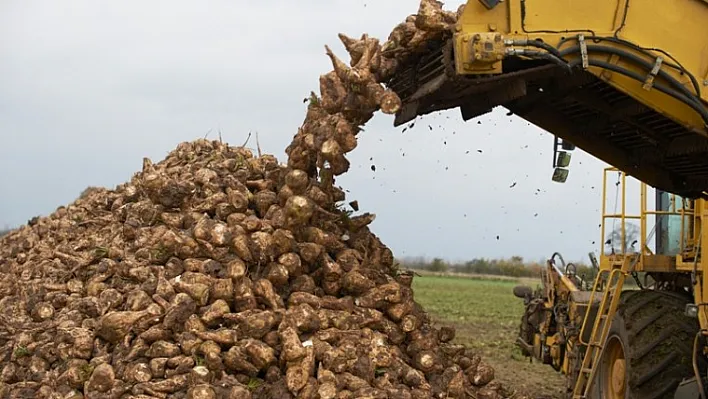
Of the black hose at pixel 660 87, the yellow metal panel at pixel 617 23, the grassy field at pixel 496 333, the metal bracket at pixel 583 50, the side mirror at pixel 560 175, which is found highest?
the yellow metal panel at pixel 617 23

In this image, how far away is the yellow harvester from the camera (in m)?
4.27

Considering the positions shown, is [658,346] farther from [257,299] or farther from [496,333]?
[496,333]

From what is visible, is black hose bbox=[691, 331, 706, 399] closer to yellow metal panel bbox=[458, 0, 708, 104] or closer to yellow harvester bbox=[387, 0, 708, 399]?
yellow harvester bbox=[387, 0, 708, 399]

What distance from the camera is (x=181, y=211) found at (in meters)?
5.55

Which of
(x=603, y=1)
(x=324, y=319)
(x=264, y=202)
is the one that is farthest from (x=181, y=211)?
(x=603, y=1)

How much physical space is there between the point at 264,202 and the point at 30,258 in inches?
118

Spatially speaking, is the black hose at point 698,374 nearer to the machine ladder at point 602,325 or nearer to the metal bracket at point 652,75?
the machine ladder at point 602,325

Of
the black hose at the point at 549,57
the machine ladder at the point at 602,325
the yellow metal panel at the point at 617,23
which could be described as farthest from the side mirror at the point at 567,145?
the machine ladder at the point at 602,325

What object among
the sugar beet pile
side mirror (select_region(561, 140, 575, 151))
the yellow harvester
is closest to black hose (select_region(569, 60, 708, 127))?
the yellow harvester

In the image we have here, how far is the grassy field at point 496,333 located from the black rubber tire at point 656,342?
139 inches

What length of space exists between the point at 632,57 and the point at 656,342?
7.76 ft

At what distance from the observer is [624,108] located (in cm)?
476

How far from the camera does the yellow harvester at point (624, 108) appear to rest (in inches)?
168

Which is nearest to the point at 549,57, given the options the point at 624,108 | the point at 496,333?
the point at 624,108
